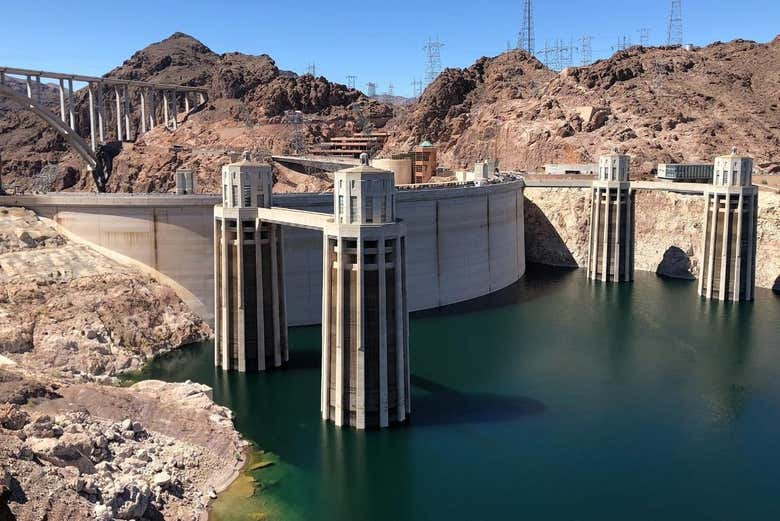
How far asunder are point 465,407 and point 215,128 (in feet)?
306

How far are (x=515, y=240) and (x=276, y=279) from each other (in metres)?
37.1

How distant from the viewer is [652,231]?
79125mm

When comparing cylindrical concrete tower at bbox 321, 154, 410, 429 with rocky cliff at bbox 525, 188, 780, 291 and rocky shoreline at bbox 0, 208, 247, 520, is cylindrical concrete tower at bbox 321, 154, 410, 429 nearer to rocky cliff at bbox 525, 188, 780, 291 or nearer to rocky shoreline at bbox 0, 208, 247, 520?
rocky shoreline at bbox 0, 208, 247, 520

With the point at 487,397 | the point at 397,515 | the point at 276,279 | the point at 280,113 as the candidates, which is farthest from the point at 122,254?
the point at 280,113

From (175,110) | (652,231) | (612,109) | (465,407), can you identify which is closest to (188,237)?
(465,407)

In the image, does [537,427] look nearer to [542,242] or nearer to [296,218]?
[296,218]

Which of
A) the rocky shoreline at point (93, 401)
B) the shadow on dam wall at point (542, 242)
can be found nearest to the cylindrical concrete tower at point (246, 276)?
the rocky shoreline at point (93, 401)

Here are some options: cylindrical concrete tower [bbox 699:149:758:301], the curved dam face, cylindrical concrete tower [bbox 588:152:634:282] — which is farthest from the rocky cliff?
the curved dam face

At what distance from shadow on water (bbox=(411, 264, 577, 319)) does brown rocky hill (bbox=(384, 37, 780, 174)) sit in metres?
19.5

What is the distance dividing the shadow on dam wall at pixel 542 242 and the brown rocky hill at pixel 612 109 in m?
14.6

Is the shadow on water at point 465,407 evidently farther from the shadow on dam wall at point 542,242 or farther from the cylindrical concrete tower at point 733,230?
the shadow on dam wall at point 542,242

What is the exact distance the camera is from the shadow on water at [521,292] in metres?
61.1

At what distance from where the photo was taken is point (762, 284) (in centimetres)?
7000

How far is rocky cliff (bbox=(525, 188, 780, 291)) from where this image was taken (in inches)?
2756
